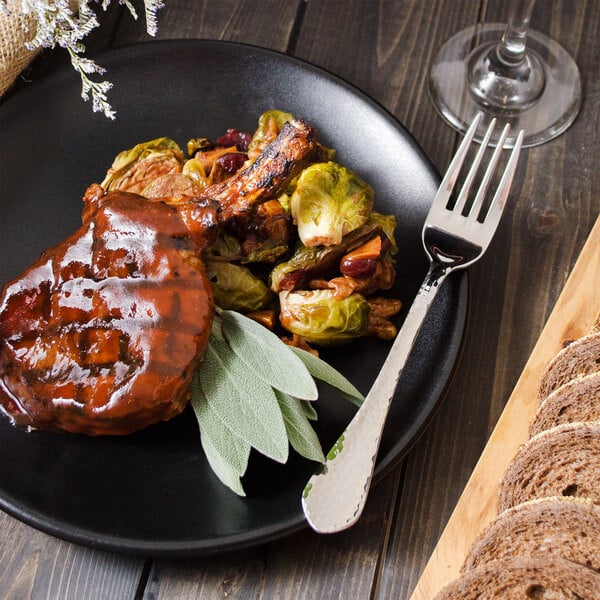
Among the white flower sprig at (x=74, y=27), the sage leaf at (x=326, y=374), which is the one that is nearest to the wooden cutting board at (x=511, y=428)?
the sage leaf at (x=326, y=374)

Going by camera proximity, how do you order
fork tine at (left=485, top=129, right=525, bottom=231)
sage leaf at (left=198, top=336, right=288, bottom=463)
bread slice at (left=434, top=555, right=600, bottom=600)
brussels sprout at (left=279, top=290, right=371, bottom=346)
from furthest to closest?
fork tine at (left=485, top=129, right=525, bottom=231) < brussels sprout at (left=279, top=290, right=371, bottom=346) < sage leaf at (left=198, top=336, right=288, bottom=463) < bread slice at (left=434, top=555, right=600, bottom=600)

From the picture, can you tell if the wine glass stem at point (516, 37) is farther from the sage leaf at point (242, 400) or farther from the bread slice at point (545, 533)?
the bread slice at point (545, 533)

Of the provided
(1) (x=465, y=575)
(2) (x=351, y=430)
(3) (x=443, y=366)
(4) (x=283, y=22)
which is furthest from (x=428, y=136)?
(1) (x=465, y=575)

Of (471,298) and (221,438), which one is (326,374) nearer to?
(221,438)

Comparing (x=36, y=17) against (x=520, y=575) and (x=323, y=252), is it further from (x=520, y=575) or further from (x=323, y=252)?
(x=520, y=575)

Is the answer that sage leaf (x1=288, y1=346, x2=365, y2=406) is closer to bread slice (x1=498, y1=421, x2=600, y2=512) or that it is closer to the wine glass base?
bread slice (x1=498, y1=421, x2=600, y2=512)

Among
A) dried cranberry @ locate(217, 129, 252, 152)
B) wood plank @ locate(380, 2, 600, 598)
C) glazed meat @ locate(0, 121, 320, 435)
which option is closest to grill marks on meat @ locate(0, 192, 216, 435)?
glazed meat @ locate(0, 121, 320, 435)
